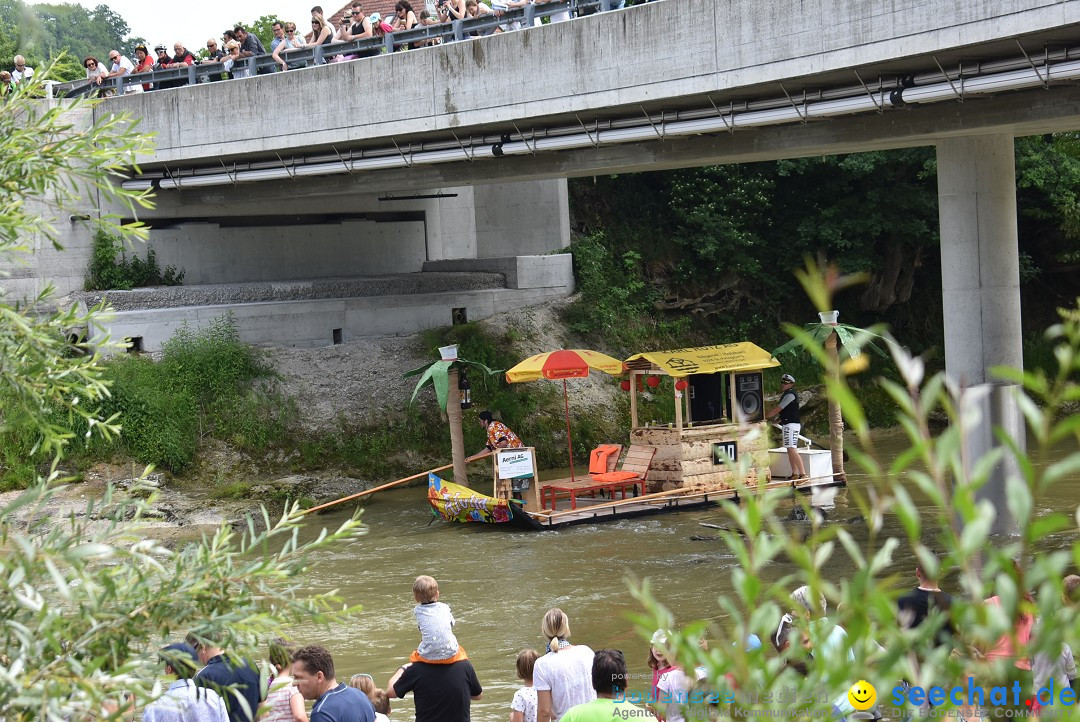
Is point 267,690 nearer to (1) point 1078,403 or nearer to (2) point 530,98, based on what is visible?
(2) point 530,98

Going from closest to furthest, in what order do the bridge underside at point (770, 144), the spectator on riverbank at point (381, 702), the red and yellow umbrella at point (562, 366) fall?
the spectator on riverbank at point (381, 702)
the bridge underside at point (770, 144)
the red and yellow umbrella at point (562, 366)

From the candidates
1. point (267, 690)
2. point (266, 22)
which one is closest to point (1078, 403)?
point (267, 690)

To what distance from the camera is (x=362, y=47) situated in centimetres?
1994

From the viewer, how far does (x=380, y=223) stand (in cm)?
2889

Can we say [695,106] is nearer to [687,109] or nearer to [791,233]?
[687,109]

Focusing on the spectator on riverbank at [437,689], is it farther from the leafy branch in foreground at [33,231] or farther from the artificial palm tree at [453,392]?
the artificial palm tree at [453,392]

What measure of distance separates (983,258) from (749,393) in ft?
15.4

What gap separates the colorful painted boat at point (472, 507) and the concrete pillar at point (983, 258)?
6638 millimetres

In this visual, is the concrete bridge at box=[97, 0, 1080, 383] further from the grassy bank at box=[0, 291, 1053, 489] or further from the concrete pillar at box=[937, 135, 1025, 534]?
the grassy bank at box=[0, 291, 1053, 489]

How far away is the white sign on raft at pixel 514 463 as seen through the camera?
18.3 m

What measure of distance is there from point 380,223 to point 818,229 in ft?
33.8

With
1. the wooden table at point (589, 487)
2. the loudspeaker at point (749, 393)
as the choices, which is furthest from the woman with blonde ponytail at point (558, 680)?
the loudspeaker at point (749, 393)

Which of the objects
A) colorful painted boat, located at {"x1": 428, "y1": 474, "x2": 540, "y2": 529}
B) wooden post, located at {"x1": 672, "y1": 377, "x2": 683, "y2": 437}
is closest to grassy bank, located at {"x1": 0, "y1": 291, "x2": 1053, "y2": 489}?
colorful painted boat, located at {"x1": 428, "y1": 474, "x2": 540, "y2": 529}

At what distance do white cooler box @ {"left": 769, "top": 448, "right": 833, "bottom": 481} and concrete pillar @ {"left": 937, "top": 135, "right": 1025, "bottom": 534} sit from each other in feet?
12.8
